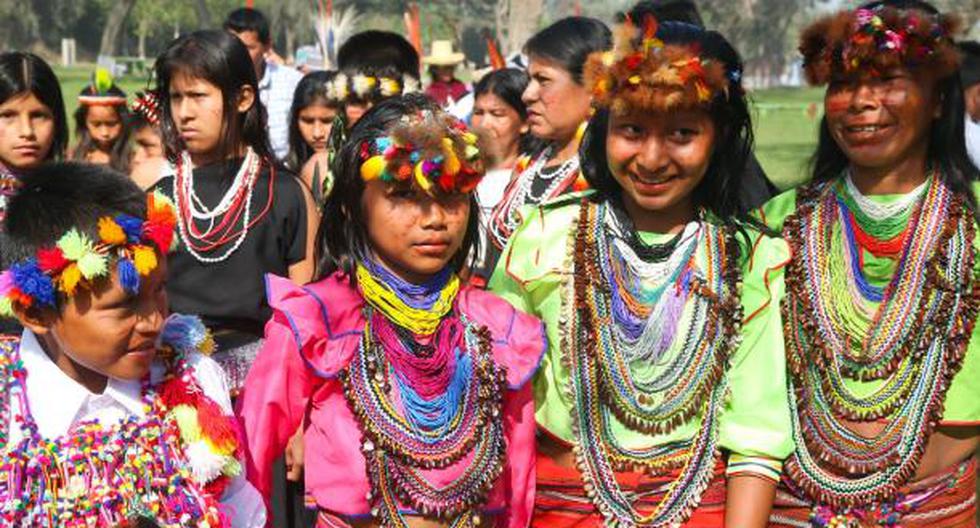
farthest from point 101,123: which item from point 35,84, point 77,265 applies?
point 77,265

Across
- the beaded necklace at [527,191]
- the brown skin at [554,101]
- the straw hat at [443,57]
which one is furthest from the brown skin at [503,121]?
the straw hat at [443,57]

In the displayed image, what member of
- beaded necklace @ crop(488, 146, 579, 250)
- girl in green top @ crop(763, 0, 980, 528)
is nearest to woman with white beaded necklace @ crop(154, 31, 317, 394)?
beaded necklace @ crop(488, 146, 579, 250)

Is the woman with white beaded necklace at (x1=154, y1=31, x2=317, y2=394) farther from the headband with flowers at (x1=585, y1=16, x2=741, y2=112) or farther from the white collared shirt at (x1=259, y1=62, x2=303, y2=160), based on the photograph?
the white collared shirt at (x1=259, y1=62, x2=303, y2=160)

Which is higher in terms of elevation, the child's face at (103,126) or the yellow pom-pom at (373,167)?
the yellow pom-pom at (373,167)

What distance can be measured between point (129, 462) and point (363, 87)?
317 cm

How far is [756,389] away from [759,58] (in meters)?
56.4

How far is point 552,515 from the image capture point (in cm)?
308

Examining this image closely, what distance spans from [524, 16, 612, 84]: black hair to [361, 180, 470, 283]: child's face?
1979 mm

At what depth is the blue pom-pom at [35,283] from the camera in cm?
247

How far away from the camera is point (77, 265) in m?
2.46

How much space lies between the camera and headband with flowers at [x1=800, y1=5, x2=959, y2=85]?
3143 millimetres

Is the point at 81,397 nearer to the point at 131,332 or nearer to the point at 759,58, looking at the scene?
the point at 131,332

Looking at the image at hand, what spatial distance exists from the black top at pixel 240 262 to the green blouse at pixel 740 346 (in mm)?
1229

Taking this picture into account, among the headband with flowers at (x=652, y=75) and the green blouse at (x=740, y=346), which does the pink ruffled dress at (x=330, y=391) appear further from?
the headband with flowers at (x=652, y=75)
